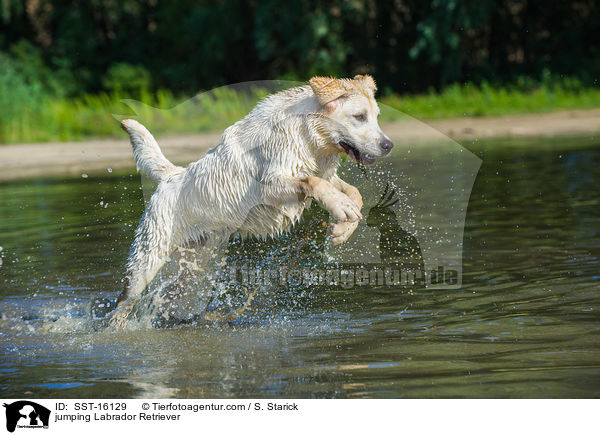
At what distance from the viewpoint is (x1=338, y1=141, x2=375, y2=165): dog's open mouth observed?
6.42 m

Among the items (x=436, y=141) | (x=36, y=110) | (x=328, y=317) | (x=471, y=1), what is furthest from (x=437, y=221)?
(x=36, y=110)

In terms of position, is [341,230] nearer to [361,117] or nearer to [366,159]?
[366,159]

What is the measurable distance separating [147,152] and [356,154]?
5.83ft

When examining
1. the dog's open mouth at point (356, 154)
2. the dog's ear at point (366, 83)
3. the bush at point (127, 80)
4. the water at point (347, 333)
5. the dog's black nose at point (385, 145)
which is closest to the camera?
the water at point (347, 333)

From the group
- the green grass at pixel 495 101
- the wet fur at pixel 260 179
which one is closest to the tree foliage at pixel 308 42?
the green grass at pixel 495 101

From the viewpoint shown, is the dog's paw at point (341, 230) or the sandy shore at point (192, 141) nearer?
the dog's paw at point (341, 230)

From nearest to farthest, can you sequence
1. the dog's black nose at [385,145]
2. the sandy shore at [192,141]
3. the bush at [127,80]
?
the dog's black nose at [385,145] < the sandy shore at [192,141] < the bush at [127,80]

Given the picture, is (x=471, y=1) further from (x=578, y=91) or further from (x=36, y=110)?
(x=36, y=110)

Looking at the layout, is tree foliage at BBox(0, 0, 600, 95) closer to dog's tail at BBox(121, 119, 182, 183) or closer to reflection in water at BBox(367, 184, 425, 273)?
reflection in water at BBox(367, 184, 425, 273)

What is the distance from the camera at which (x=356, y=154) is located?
6.47 metres

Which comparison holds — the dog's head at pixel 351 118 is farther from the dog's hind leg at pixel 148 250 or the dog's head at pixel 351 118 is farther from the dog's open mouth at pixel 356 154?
the dog's hind leg at pixel 148 250
